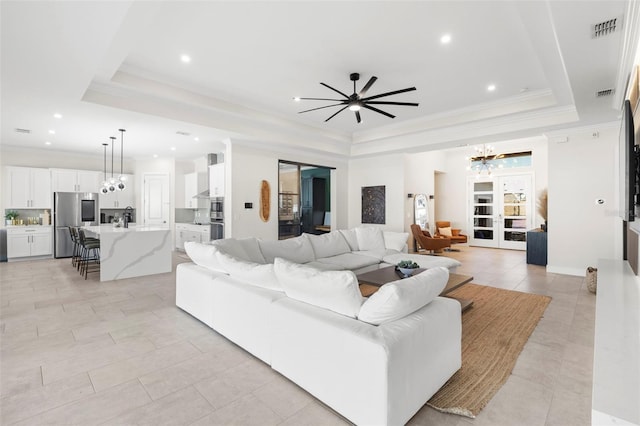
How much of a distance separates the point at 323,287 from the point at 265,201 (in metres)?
5.39

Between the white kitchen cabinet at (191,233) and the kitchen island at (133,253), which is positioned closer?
the kitchen island at (133,253)

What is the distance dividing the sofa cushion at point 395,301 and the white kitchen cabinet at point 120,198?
9.33 meters

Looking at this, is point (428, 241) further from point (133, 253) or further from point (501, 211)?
point (133, 253)

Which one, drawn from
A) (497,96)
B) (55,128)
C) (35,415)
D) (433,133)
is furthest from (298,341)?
(55,128)

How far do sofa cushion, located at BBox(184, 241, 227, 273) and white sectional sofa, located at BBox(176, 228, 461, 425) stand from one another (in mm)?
228

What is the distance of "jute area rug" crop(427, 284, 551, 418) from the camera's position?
2.12 metres

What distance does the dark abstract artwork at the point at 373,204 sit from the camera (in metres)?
8.65

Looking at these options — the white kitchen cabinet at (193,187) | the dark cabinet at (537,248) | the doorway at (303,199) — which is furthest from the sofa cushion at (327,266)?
the white kitchen cabinet at (193,187)

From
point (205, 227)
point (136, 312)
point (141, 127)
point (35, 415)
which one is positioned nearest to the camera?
point (35, 415)

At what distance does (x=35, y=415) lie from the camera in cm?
197

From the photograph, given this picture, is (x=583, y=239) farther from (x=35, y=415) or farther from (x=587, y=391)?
(x=35, y=415)

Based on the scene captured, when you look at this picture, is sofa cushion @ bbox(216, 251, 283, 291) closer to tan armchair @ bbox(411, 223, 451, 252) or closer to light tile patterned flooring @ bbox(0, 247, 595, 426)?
light tile patterned flooring @ bbox(0, 247, 595, 426)

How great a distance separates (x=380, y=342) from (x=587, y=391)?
1.76m

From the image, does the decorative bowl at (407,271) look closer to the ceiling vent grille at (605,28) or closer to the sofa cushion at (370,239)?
the sofa cushion at (370,239)
